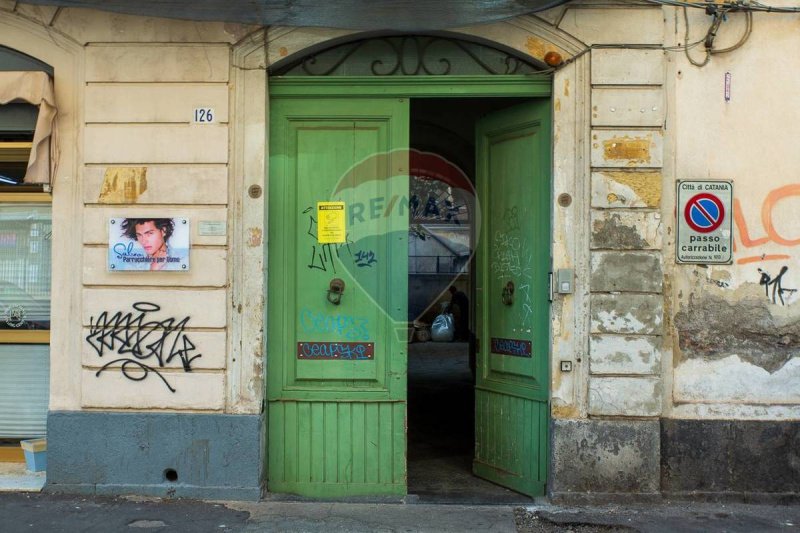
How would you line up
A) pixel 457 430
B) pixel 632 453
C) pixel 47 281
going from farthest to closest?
pixel 457 430 → pixel 47 281 → pixel 632 453

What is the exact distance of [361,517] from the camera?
16.9 ft

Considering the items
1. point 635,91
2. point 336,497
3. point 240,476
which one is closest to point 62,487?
point 240,476

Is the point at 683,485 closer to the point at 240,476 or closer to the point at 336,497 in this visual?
the point at 336,497

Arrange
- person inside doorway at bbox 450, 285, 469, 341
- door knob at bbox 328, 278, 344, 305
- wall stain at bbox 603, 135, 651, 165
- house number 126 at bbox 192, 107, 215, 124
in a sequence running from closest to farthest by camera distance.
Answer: wall stain at bbox 603, 135, 651, 165 → house number 126 at bbox 192, 107, 215, 124 → door knob at bbox 328, 278, 344, 305 → person inside doorway at bbox 450, 285, 469, 341

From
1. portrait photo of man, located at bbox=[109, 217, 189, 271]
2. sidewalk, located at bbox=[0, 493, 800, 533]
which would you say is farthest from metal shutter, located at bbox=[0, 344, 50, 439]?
portrait photo of man, located at bbox=[109, 217, 189, 271]

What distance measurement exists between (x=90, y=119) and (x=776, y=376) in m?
5.33

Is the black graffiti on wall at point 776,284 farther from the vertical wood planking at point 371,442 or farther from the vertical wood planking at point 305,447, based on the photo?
the vertical wood planking at point 305,447

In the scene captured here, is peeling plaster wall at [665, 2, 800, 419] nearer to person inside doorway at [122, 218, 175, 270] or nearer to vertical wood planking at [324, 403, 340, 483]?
vertical wood planking at [324, 403, 340, 483]

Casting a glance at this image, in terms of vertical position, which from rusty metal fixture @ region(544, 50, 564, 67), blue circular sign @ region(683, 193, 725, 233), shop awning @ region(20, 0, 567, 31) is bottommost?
blue circular sign @ region(683, 193, 725, 233)

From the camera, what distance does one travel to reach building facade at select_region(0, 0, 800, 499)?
5352mm

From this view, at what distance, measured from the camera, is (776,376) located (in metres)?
5.42

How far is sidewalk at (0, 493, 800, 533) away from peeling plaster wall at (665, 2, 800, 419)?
0.72m

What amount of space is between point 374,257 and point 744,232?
8.84 feet

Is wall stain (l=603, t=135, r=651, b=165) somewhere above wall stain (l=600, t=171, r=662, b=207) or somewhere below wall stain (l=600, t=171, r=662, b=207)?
above
